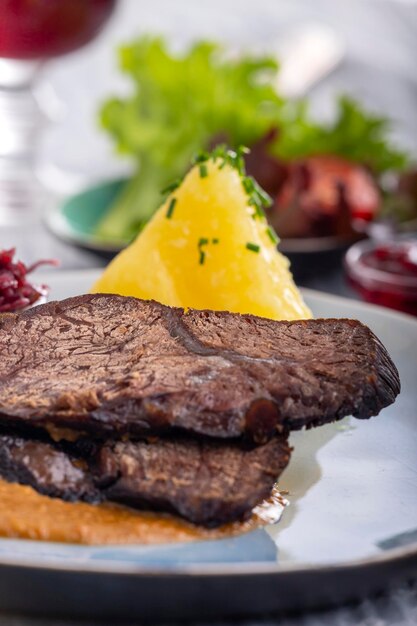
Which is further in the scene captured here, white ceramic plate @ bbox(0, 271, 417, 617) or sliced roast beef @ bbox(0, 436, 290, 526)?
sliced roast beef @ bbox(0, 436, 290, 526)

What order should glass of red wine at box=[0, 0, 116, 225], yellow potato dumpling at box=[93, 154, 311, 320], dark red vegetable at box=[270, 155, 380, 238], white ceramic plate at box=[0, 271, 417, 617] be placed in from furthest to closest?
glass of red wine at box=[0, 0, 116, 225] → dark red vegetable at box=[270, 155, 380, 238] → yellow potato dumpling at box=[93, 154, 311, 320] → white ceramic plate at box=[0, 271, 417, 617]

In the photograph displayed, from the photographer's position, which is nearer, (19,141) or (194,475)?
(194,475)

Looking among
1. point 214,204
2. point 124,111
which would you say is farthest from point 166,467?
point 124,111

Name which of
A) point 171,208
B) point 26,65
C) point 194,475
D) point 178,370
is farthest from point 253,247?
point 26,65

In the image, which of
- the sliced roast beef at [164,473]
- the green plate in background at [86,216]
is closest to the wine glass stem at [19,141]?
the green plate in background at [86,216]

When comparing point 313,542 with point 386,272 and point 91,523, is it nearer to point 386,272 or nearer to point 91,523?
point 91,523

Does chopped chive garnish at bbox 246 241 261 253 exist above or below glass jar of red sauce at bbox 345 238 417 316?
above

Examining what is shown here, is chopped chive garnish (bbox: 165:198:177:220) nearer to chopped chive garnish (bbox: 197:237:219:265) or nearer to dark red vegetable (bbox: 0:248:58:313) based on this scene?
chopped chive garnish (bbox: 197:237:219:265)

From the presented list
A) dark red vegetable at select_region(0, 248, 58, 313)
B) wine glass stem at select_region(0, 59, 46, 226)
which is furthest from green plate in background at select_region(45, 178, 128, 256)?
dark red vegetable at select_region(0, 248, 58, 313)
